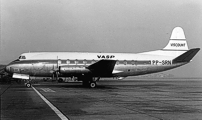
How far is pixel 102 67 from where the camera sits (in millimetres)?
29719

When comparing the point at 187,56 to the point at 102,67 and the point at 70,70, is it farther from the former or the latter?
the point at 70,70

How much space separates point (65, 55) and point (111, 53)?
18.3 feet

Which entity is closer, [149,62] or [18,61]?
[18,61]

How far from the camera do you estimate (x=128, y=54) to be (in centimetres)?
3400

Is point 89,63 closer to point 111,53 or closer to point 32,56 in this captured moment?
point 111,53

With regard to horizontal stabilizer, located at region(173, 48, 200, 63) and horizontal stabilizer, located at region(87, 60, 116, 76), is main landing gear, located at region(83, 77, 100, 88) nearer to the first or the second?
horizontal stabilizer, located at region(87, 60, 116, 76)

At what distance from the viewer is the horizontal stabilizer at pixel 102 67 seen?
28844 millimetres

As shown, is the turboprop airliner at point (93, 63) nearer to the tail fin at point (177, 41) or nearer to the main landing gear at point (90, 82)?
the main landing gear at point (90, 82)

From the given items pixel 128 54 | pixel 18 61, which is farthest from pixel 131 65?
pixel 18 61

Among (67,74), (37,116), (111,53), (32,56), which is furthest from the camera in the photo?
(111,53)

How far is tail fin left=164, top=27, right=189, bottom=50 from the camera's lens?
3684cm

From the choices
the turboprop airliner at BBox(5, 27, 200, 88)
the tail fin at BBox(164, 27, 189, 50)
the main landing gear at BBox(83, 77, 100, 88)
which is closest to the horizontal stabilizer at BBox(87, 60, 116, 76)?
the turboprop airliner at BBox(5, 27, 200, 88)

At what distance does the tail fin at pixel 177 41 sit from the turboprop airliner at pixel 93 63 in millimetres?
131

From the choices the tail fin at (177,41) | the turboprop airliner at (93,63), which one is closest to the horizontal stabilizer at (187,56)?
the turboprop airliner at (93,63)
